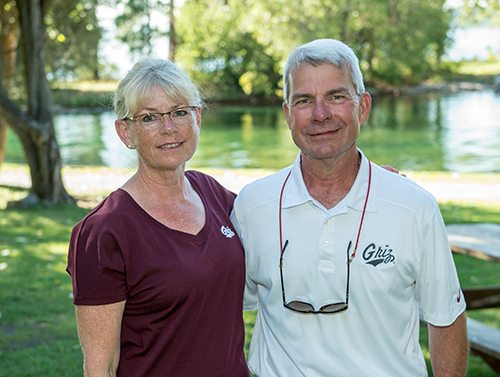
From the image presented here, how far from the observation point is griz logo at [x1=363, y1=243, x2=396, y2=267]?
90.1 inches

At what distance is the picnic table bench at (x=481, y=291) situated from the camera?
4.26 meters

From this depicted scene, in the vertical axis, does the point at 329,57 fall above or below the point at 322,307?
above

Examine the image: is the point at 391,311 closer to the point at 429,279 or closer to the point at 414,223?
the point at 429,279

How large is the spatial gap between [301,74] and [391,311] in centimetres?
108

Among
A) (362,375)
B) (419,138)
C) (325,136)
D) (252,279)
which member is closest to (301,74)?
(325,136)

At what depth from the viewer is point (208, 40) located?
46031 millimetres

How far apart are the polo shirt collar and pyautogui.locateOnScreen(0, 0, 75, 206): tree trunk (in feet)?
29.3

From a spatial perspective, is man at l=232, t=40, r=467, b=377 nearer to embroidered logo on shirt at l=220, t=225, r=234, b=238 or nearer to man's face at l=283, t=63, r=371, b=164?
man's face at l=283, t=63, r=371, b=164

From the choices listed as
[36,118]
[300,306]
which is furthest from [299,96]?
[36,118]

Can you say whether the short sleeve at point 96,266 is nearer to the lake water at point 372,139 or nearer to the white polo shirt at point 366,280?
the white polo shirt at point 366,280

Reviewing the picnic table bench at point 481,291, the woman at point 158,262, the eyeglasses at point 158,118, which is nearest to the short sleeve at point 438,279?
the woman at point 158,262

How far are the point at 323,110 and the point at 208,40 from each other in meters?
45.4

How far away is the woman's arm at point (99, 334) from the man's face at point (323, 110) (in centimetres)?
105

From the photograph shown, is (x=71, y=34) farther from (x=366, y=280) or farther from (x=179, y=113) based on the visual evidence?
(x=366, y=280)
